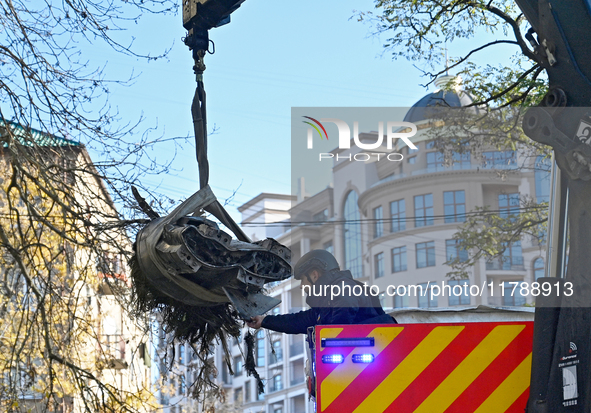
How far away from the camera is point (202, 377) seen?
6.36m

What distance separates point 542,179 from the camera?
3443 millimetres

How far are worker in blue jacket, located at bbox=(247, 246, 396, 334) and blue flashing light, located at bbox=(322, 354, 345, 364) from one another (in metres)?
0.17

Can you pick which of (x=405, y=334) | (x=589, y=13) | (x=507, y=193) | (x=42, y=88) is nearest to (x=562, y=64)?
(x=589, y=13)

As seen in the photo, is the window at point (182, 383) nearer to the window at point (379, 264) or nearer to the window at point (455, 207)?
the window at point (379, 264)

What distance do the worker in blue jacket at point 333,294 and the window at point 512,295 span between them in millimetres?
529

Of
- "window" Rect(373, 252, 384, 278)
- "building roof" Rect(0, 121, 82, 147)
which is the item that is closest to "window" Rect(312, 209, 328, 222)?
"window" Rect(373, 252, 384, 278)

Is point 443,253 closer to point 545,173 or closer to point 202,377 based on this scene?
point 545,173

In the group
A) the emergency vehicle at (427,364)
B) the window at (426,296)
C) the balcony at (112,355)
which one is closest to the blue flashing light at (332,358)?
the emergency vehicle at (427,364)

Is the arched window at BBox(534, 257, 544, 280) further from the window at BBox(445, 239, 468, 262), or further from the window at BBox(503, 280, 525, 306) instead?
the window at BBox(445, 239, 468, 262)

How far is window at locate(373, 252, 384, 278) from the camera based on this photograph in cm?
319

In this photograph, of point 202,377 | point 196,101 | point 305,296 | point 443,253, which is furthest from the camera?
point 202,377

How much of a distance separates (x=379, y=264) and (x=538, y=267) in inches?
27.0

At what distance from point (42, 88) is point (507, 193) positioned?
6.56m

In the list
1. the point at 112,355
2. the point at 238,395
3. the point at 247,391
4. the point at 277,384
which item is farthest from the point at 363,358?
the point at 247,391
